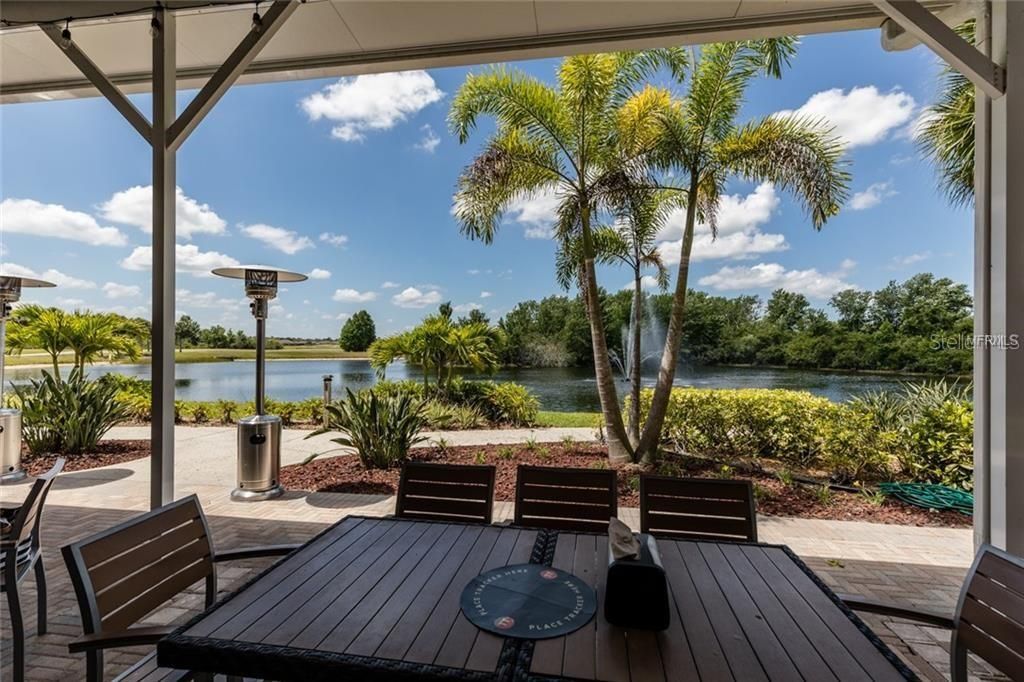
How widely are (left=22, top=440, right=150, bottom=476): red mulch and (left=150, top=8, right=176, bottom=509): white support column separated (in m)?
3.22

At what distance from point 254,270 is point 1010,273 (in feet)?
16.5

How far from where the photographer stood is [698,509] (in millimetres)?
2014

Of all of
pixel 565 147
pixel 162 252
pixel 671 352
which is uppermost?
pixel 565 147

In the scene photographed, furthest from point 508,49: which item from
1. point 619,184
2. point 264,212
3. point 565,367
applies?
point 264,212

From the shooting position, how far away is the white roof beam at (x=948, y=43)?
2111mm

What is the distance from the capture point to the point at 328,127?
8289 mm

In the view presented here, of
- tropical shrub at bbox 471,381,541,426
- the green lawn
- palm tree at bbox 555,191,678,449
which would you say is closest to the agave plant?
palm tree at bbox 555,191,678,449

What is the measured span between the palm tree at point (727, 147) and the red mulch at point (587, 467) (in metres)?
0.82

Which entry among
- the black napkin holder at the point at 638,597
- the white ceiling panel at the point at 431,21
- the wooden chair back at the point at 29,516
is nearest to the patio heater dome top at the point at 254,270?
the white ceiling panel at the point at 431,21

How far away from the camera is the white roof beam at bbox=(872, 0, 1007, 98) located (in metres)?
2.11

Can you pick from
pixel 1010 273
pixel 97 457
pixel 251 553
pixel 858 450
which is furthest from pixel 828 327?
pixel 97 457

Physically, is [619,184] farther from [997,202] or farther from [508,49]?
[997,202]

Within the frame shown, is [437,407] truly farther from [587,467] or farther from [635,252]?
[635,252]

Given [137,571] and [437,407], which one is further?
[437,407]
